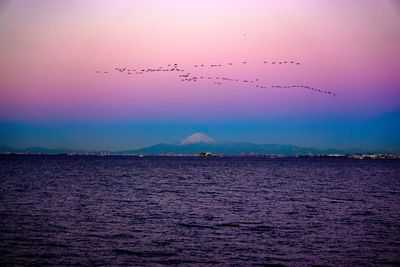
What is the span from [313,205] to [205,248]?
22446 millimetres

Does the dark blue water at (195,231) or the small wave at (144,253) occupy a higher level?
the dark blue water at (195,231)

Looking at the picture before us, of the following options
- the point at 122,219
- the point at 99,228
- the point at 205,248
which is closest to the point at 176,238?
the point at 205,248

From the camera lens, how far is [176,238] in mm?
28750

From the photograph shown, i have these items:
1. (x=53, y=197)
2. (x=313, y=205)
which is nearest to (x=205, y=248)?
(x=313, y=205)

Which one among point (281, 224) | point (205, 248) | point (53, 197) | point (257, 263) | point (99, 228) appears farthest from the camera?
point (53, 197)

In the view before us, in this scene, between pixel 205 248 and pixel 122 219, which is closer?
pixel 205 248

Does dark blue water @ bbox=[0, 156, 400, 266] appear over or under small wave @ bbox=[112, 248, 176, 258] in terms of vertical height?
over

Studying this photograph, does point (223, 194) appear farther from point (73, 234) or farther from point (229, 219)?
point (73, 234)

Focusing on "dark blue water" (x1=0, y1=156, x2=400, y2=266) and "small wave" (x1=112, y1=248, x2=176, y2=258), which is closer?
"dark blue water" (x1=0, y1=156, x2=400, y2=266)

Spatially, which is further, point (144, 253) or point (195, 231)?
point (195, 231)

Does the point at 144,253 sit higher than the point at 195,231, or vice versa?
the point at 195,231

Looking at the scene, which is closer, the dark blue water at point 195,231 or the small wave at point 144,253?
the dark blue water at point 195,231

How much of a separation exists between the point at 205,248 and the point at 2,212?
61.5 ft

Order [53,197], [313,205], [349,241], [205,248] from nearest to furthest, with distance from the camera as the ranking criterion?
[205,248]
[349,241]
[313,205]
[53,197]
